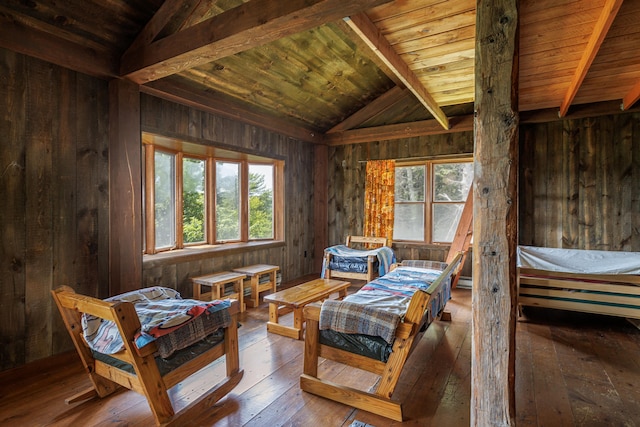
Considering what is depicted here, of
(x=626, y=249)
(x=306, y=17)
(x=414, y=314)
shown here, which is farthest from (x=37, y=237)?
(x=626, y=249)

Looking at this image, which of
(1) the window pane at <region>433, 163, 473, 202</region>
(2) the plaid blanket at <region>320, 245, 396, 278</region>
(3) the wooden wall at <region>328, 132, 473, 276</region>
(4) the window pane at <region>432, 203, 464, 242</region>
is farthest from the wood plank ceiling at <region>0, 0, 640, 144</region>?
(2) the plaid blanket at <region>320, 245, 396, 278</region>

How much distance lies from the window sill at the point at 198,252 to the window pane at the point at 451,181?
8.93 ft

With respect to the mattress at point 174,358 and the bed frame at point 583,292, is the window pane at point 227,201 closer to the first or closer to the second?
the mattress at point 174,358

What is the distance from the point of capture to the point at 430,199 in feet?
17.2

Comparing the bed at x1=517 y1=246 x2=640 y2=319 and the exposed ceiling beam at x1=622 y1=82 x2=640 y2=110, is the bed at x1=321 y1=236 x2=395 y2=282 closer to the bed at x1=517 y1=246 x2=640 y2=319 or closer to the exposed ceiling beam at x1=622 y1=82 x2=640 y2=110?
the bed at x1=517 y1=246 x2=640 y2=319

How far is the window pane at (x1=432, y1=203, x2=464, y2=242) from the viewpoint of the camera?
16.7ft

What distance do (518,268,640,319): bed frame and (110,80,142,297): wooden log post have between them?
3847 mm

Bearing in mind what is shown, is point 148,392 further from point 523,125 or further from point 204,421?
point 523,125

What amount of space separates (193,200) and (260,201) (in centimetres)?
112

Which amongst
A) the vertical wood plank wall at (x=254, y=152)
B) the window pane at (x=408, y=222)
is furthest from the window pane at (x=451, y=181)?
the vertical wood plank wall at (x=254, y=152)

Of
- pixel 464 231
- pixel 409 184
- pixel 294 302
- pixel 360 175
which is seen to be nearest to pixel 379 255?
pixel 464 231

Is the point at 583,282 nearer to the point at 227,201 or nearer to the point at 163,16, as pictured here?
the point at 227,201

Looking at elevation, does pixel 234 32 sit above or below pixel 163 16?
below

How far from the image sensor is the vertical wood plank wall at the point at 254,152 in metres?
3.44
